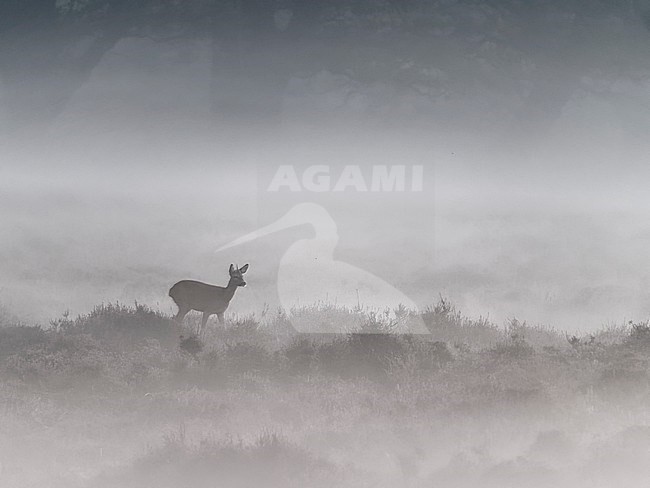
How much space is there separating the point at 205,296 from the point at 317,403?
3.61ft

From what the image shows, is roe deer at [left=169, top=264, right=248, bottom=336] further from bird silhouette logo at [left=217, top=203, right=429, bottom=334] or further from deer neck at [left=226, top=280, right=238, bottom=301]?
bird silhouette logo at [left=217, top=203, right=429, bottom=334]

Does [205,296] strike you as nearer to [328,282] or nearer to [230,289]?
[230,289]

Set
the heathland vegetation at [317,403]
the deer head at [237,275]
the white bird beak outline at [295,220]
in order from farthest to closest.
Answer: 1. the white bird beak outline at [295,220]
2. the deer head at [237,275]
3. the heathland vegetation at [317,403]

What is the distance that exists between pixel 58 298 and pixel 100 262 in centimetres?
37

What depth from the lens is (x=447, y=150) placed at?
578 cm

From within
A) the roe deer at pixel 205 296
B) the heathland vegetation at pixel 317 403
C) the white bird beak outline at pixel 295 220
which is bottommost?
the heathland vegetation at pixel 317 403

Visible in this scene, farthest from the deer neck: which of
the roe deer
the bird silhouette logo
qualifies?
the bird silhouette logo

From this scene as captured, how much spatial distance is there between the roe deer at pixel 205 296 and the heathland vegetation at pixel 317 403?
0.09m

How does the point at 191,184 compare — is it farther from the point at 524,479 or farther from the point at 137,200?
the point at 524,479

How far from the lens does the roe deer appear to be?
5680 millimetres

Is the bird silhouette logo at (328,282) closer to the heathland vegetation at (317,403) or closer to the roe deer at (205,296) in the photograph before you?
the heathland vegetation at (317,403)

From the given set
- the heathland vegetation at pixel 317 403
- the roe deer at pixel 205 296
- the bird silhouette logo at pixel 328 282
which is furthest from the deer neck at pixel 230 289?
the bird silhouette logo at pixel 328 282

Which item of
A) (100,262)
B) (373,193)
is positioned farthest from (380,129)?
(100,262)

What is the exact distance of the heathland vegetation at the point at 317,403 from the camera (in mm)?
4902
